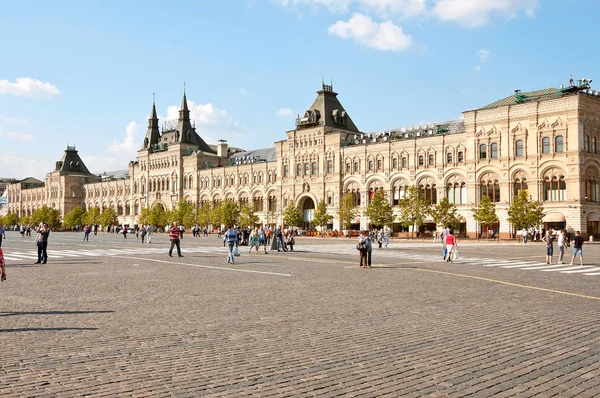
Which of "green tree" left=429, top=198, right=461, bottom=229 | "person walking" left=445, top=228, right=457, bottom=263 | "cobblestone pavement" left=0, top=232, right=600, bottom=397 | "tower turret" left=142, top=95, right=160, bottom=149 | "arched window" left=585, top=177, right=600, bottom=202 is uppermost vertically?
"tower turret" left=142, top=95, right=160, bottom=149

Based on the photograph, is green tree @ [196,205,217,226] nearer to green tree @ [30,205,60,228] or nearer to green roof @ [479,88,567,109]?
green roof @ [479,88,567,109]

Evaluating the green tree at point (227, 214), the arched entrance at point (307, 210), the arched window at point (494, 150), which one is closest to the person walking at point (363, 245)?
the arched window at point (494, 150)

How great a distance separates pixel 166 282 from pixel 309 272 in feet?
19.8

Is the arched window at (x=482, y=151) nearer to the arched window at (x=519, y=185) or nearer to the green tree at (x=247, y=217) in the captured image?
the arched window at (x=519, y=185)

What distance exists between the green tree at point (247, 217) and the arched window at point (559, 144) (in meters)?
48.2

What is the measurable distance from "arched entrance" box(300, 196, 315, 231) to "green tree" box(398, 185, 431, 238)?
2145 centimetres

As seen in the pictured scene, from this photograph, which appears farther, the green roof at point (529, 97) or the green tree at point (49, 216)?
the green tree at point (49, 216)

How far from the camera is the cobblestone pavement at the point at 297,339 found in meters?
7.05

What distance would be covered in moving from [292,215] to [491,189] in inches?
1210

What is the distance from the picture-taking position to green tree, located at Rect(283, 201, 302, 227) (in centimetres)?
8669

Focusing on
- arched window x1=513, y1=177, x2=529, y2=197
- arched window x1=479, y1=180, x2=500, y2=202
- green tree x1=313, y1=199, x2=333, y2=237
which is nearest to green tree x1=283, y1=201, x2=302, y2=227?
green tree x1=313, y1=199, x2=333, y2=237

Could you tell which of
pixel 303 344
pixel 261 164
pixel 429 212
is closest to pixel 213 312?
pixel 303 344

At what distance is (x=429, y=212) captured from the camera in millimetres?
68312

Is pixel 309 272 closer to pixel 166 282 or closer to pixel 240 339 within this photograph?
pixel 166 282
